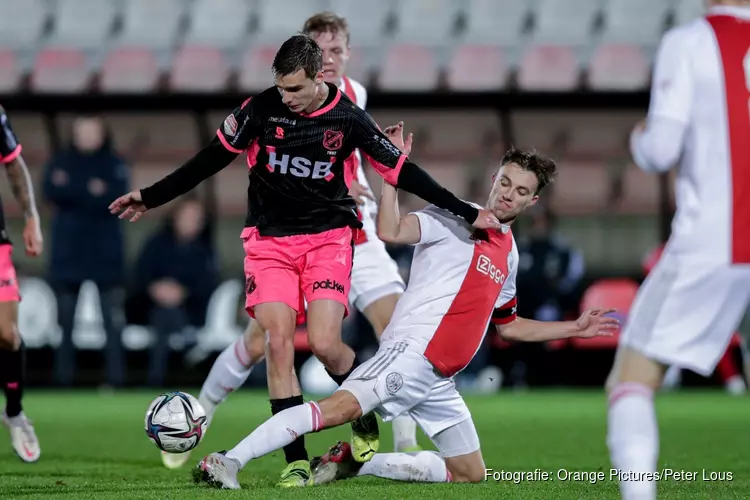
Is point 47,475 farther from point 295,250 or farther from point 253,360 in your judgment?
point 295,250

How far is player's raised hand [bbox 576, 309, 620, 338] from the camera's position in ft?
16.9

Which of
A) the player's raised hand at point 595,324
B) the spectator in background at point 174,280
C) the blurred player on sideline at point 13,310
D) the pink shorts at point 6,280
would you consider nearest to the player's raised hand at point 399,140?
the player's raised hand at point 595,324

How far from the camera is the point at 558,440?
7.98m

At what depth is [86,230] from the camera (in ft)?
40.8

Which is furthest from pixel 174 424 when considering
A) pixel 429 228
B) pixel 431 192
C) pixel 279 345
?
pixel 431 192

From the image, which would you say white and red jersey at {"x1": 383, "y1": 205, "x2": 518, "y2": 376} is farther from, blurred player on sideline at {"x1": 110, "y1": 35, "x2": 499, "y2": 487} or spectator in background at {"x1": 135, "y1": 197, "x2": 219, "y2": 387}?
spectator in background at {"x1": 135, "y1": 197, "x2": 219, "y2": 387}

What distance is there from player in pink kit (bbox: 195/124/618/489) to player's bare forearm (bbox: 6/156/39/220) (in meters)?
2.49

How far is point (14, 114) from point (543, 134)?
6470 mm

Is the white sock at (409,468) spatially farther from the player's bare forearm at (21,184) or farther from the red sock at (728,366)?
the red sock at (728,366)

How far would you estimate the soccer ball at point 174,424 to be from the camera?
5484mm

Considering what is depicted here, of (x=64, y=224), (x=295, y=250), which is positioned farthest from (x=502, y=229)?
(x=64, y=224)

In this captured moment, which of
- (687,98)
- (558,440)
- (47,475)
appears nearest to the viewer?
(687,98)

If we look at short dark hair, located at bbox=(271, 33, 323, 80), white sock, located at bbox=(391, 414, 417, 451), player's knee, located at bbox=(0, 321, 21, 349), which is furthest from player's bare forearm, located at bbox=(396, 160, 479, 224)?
player's knee, located at bbox=(0, 321, 21, 349)

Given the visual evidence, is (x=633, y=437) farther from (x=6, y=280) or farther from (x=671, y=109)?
(x=6, y=280)
